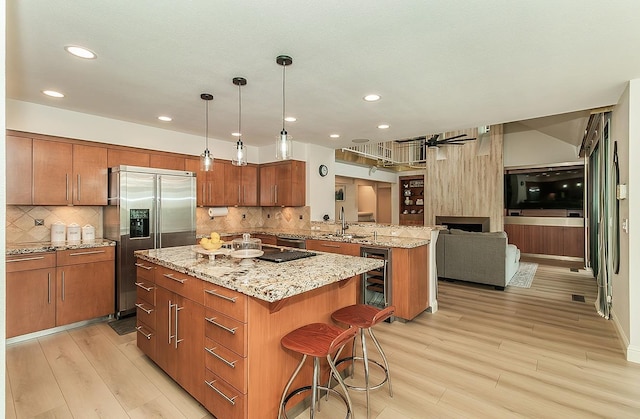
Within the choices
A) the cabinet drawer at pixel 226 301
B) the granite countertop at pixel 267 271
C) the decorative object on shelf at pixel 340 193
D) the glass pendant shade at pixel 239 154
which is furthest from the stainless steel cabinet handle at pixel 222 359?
the decorative object on shelf at pixel 340 193

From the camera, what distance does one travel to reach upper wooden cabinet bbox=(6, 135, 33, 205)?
334 cm

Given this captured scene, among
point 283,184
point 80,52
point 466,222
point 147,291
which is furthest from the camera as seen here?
point 466,222

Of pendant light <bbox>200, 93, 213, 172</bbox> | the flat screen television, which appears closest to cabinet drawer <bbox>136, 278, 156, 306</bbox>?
pendant light <bbox>200, 93, 213, 172</bbox>

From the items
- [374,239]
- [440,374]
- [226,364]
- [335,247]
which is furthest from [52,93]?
[440,374]

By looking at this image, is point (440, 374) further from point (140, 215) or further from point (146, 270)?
point (140, 215)

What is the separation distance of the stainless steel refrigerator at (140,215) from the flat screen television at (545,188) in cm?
793

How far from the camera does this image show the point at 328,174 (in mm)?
6133

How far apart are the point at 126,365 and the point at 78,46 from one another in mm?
2539

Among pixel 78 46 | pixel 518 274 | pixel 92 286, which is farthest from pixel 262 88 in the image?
pixel 518 274

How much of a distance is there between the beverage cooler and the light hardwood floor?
0.37 metres

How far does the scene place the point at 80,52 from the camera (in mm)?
2305

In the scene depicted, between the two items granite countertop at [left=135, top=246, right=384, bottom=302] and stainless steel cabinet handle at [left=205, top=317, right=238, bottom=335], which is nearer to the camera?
granite countertop at [left=135, top=246, right=384, bottom=302]

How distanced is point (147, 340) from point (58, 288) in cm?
152

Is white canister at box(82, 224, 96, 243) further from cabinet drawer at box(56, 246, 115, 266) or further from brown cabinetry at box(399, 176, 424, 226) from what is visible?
brown cabinetry at box(399, 176, 424, 226)
